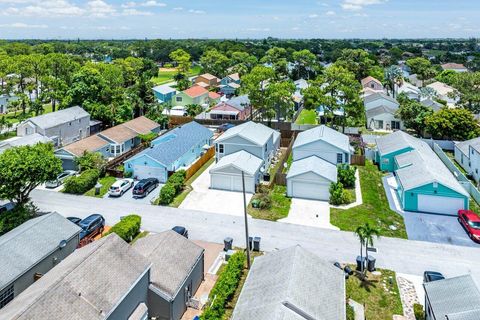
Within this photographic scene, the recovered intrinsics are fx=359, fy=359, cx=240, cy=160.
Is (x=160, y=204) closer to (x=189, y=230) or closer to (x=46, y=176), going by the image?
(x=189, y=230)

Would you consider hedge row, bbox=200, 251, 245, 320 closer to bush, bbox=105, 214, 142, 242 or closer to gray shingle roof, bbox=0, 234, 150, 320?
gray shingle roof, bbox=0, 234, 150, 320

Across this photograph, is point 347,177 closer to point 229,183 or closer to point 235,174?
point 235,174

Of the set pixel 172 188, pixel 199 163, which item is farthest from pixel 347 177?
pixel 172 188

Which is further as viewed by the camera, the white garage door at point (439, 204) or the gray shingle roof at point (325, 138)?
the gray shingle roof at point (325, 138)

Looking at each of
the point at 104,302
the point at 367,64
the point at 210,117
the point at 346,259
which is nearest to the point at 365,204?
the point at 346,259

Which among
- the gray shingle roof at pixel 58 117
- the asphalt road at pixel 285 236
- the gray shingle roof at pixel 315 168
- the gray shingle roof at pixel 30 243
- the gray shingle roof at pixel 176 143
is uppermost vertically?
the gray shingle roof at pixel 58 117

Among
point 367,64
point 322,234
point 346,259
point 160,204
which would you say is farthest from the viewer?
point 367,64

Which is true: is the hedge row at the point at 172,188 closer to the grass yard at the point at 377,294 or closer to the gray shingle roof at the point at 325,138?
the gray shingle roof at the point at 325,138

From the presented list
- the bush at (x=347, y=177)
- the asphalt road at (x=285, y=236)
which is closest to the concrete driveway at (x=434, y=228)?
the asphalt road at (x=285, y=236)
